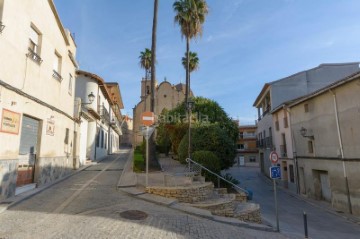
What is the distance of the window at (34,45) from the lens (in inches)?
360

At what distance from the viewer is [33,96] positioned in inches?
360

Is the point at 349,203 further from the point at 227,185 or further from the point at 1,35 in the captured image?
the point at 1,35

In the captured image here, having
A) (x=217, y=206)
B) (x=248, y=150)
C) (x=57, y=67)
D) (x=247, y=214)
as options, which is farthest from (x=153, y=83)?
(x=248, y=150)

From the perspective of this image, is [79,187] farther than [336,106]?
No

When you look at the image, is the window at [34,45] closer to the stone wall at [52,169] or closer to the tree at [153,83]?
the stone wall at [52,169]

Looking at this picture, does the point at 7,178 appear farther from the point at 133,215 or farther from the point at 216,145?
the point at 216,145

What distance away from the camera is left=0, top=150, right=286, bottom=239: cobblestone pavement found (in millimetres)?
5598

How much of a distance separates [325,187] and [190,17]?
59.3ft

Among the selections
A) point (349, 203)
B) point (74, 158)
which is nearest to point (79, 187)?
point (74, 158)

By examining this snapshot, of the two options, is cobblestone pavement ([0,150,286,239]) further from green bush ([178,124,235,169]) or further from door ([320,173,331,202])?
door ([320,173,331,202])

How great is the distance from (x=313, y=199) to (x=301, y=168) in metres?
3.07

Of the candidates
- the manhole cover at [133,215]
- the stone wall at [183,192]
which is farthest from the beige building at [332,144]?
the manhole cover at [133,215]

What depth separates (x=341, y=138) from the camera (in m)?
15.1

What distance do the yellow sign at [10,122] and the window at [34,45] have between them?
247 cm
